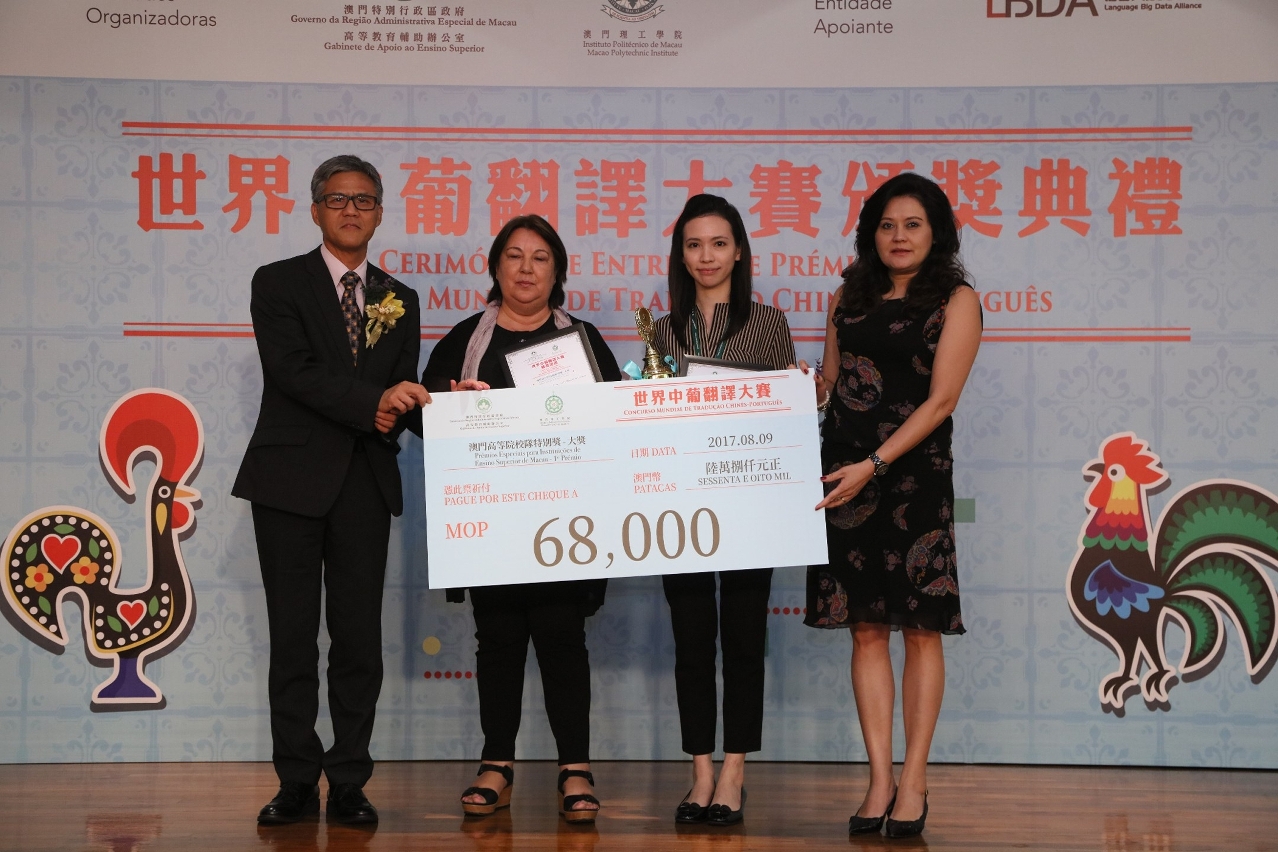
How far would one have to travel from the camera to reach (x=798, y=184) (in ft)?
12.1

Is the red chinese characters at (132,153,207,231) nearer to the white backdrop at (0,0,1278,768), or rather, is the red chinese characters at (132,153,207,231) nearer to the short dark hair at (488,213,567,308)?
the white backdrop at (0,0,1278,768)

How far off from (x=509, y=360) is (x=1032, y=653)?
1992 millimetres

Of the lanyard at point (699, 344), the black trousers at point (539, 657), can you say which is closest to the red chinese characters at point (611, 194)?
the lanyard at point (699, 344)

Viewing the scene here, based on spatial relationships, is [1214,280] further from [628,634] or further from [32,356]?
[32,356]

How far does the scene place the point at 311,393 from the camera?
9.14 ft

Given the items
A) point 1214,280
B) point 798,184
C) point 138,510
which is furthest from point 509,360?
point 1214,280

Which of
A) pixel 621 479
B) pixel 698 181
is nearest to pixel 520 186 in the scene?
pixel 698 181

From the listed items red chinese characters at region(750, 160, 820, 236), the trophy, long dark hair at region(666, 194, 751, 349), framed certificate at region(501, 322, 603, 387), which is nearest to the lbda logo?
red chinese characters at region(750, 160, 820, 236)

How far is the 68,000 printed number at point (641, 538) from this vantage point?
2.73 metres

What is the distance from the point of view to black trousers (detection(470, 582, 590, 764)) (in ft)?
9.62

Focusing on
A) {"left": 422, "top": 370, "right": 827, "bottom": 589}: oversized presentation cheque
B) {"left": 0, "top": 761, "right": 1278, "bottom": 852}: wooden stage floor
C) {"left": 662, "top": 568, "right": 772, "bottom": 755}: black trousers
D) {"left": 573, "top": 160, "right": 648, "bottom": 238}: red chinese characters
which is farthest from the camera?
{"left": 573, "top": 160, "right": 648, "bottom": 238}: red chinese characters

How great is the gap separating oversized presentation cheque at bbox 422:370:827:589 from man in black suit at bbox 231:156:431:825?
0.21 metres

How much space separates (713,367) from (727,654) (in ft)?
2.39

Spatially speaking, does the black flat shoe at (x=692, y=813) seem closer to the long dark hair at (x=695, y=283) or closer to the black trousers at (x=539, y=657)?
the black trousers at (x=539, y=657)
